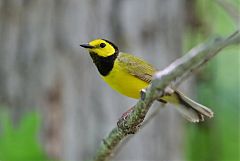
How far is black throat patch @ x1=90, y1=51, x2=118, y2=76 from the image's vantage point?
2.32 m

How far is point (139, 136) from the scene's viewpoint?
3.70 meters

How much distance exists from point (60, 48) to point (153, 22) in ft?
2.00

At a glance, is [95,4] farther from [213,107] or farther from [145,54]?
[213,107]

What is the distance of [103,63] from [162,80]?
1251 mm

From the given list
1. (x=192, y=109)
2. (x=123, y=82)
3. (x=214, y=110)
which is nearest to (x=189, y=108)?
(x=192, y=109)

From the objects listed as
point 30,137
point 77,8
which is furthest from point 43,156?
point 77,8

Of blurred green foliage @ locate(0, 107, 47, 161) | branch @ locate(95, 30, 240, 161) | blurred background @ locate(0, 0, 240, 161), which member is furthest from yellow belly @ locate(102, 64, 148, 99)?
blurred background @ locate(0, 0, 240, 161)

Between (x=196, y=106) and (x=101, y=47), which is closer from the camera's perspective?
(x=196, y=106)

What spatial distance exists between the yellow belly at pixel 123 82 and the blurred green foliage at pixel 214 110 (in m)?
1.38

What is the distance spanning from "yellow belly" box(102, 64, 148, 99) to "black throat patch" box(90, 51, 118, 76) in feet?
0.06

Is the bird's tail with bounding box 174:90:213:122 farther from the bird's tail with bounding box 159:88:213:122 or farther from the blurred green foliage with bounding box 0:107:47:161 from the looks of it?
the blurred green foliage with bounding box 0:107:47:161

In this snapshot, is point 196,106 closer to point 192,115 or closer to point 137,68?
point 192,115

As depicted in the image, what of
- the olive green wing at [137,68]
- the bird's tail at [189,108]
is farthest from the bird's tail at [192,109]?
the olive green wing at [137,68]

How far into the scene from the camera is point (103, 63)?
92.5 inches
